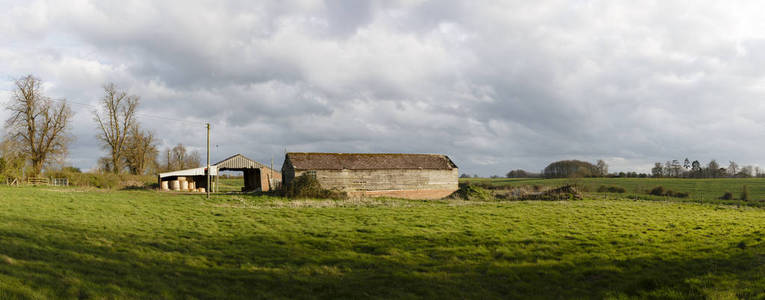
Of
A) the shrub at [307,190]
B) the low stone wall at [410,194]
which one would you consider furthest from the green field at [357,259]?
the low stone wall at [410,194]

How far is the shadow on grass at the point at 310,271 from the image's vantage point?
810 centimetres

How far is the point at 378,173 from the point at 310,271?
30684 millimetres

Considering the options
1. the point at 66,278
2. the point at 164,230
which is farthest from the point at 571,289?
the point at 164,230

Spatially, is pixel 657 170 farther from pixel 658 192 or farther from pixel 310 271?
pixel 310 271

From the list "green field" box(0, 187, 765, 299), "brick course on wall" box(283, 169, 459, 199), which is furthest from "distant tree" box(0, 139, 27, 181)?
"green field" box(0, 187, 765, 299)

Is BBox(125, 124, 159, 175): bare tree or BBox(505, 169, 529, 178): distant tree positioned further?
BBox(505, 169, 529, 178): distant tree

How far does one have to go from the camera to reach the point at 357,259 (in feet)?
37.2

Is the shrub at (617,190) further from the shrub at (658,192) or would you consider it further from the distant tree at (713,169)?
the distant tree at (713,169)

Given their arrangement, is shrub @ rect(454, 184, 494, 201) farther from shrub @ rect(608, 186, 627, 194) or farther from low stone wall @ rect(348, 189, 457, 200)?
shrub @ rect(608, 186, 627, 194)

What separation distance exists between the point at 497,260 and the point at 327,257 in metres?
5.13

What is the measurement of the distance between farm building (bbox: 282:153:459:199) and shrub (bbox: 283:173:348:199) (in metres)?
1.31

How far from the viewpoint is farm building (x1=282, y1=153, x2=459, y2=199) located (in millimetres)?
38719

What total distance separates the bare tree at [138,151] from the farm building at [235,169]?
51.1 feet

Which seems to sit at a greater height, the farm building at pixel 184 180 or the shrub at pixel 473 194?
the farm building at pixel 184 180
